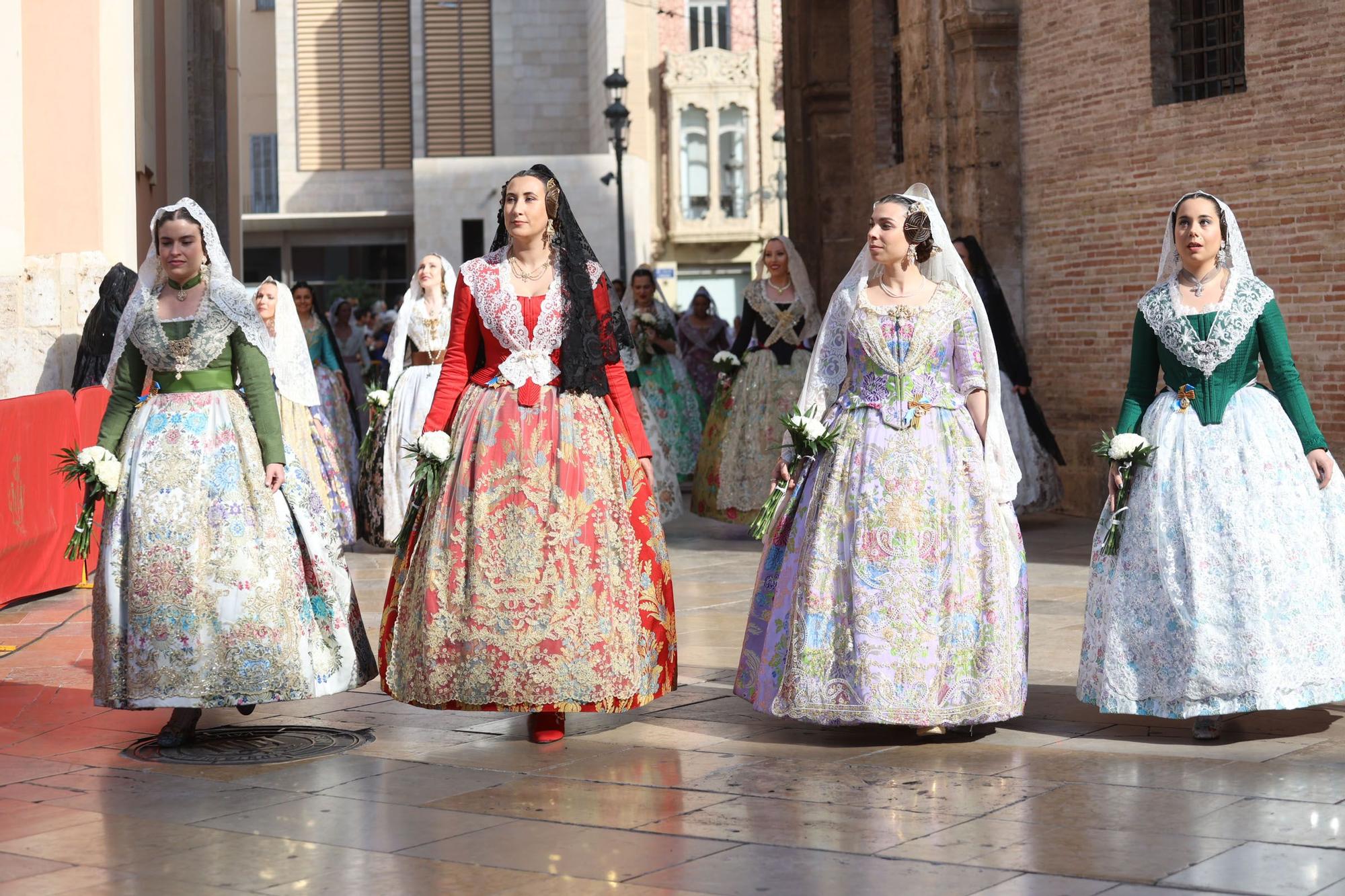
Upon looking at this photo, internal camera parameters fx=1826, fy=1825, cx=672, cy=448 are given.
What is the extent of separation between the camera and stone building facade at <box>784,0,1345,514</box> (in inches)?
472

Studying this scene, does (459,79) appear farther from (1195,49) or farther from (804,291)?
(804,291)

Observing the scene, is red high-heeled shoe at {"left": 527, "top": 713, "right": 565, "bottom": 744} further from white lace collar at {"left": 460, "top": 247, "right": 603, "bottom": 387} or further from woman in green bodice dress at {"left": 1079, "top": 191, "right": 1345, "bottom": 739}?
woman in green bodice dress at {"left": 1079, "top": 191, "right": 1345, "bottom": 739}

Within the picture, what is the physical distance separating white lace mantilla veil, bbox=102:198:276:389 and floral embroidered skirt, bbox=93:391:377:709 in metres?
0.33

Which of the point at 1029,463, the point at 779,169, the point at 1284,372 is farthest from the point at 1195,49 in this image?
the point at 779,169

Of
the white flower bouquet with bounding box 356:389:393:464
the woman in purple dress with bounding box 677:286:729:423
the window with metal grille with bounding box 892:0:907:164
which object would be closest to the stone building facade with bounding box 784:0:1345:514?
the window with metal grille with bounding box 892:0:907:164

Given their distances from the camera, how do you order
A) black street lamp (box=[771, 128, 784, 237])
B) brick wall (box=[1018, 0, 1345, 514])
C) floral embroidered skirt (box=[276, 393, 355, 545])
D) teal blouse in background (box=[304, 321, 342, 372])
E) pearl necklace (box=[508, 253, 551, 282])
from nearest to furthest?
pearl necklace (box=[508, 253, 551, 282]) → floral embroidered skirt (box=[276, 393, 355, 545]) → brick wall (box=[1018, 0, 1345, 514]) → teal blouse in background (box=[304, 321, 342, 372]) → black street lamp (box=[771, 128, 784, 237])

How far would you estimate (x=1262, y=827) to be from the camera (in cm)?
500

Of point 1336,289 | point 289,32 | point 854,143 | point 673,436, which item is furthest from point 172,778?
point 289,32

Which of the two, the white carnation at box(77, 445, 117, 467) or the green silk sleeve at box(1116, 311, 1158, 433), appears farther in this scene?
the green silk sleeve at box(1116, 311, 1158, 433)

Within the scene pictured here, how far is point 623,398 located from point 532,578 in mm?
807

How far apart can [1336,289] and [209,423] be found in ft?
26.5

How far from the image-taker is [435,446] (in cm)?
641

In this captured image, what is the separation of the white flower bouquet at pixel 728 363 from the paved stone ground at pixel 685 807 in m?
5.94

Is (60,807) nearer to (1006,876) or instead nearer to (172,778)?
(172,778)
